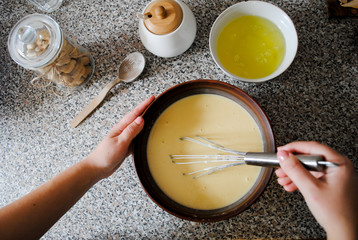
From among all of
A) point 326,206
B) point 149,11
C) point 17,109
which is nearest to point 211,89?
point 149,11

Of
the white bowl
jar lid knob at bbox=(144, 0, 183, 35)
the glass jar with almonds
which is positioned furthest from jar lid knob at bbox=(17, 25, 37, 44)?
the white bowl

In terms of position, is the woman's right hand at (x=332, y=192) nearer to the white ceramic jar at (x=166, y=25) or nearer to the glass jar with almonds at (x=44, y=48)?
the white ceramic jar at (x=166, y=25)

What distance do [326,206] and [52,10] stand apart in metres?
0.87

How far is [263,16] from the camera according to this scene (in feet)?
2.25

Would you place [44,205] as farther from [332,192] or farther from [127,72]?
[332,192]

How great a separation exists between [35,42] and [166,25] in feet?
1.04

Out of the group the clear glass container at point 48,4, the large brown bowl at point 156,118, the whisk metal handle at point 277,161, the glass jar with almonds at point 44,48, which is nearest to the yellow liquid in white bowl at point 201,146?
the large brown bowl at point 156,118

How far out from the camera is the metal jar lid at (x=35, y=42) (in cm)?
64

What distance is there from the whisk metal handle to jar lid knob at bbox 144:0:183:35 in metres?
0.34

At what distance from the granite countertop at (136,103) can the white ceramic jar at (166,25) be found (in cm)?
8

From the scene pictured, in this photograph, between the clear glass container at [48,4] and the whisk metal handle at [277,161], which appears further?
the clear glass container at [48,4]

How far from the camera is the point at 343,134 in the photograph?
69 centimetres

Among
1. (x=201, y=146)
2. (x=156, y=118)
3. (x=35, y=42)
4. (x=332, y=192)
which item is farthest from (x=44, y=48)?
(x=332, y=192)

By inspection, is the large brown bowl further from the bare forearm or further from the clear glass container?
the clear glass container
